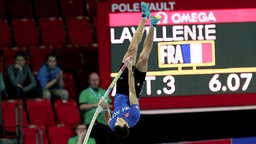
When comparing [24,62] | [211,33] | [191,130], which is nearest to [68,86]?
[24,62]

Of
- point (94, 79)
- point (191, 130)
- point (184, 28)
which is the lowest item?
point (191, 130)

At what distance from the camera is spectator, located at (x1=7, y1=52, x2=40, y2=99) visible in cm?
1556

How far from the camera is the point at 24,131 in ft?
48.5

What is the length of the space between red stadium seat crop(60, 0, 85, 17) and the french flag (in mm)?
5571

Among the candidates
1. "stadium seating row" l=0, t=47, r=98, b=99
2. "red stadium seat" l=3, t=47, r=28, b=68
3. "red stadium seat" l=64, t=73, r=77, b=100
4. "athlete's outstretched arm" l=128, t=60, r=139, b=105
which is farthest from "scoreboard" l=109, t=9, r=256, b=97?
"red stadium seat" l=3, t=47, r=28, b=68

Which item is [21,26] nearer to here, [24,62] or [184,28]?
[24,62]

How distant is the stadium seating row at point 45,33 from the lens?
690 inches

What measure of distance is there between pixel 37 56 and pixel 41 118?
209 centimetres

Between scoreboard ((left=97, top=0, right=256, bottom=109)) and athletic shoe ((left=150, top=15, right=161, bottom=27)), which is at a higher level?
athletic shoe ((left=150, top=15, right=161, bottom=27))

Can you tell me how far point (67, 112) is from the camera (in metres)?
15.5

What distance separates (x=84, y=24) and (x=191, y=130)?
13.8ft

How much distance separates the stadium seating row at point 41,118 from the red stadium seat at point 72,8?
10.9 ft

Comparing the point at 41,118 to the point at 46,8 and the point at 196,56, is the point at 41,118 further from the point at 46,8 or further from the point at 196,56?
the point at 46,8

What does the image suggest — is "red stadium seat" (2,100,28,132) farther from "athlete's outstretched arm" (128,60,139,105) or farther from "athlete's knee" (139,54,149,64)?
"athlete's outstretched arm" (128,60,139,105)
